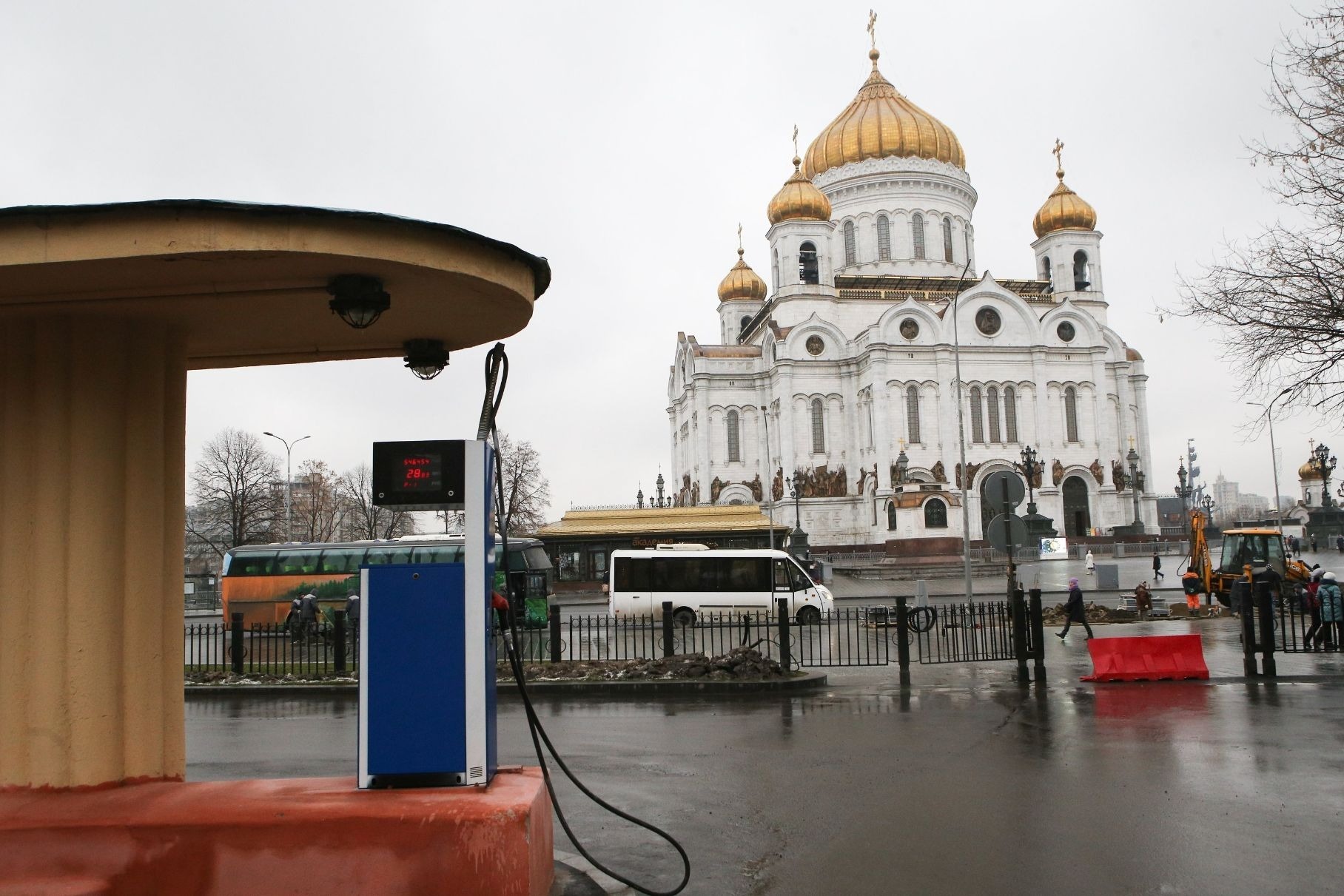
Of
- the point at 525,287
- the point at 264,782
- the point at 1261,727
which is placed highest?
the point at 525,287

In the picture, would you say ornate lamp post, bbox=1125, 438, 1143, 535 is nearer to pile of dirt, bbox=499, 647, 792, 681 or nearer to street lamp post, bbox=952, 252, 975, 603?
street lamp post, bbox=952, 252, 975, 603

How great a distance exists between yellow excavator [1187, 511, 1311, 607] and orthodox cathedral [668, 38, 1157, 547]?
3092cm

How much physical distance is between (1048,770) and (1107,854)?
8.02 ft

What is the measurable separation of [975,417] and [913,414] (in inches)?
166

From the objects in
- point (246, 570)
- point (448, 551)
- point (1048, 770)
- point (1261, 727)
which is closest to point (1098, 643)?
point (1261, 727)

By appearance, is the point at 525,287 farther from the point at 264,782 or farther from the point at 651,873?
the point at 651,873

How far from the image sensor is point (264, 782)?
5.66 meters

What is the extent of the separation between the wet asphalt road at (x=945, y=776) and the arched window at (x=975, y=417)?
55098 mm

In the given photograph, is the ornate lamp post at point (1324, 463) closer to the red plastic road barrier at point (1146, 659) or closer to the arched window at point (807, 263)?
the arched window at point (807, 263)

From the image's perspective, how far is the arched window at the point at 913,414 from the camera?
6781 centimetres

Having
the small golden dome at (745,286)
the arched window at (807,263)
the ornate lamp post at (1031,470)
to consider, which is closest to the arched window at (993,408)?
the ornate lamp post at (1031,470)

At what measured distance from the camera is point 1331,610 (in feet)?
57.0

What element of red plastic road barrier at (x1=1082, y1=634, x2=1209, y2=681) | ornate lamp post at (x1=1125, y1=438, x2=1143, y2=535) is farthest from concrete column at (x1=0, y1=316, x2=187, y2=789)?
ornate lamp post at (x1=1125, y1=438, x2=1143, y2=535)

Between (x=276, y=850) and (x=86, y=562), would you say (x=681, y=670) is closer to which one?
(x=276, y=850)
